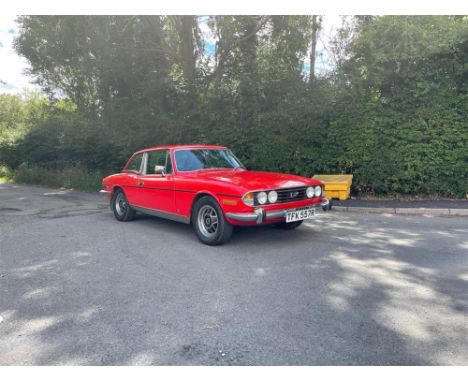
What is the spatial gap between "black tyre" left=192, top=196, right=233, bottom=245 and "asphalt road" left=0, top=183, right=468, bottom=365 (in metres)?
0.20

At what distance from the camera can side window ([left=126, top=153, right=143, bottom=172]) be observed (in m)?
7.22

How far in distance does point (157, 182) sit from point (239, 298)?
137 inches

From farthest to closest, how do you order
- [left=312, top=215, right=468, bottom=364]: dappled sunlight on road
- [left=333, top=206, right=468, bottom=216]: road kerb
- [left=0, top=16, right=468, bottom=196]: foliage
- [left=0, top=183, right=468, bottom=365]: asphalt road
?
[left=0, top=16, right=468, bottom=196]: foliage
[left=333, top=206, right=468, bottom=216]: road kerb
[left=312, top=215, right=468, bottom=364]: dappled sunlight on road
[left=0, top=183, right=468, bottom=365]: asphalt road

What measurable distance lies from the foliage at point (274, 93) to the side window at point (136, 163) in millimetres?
4327

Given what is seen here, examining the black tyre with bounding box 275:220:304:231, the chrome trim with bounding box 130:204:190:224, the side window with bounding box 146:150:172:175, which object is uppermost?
the side window with bounding box 146:150:172:175

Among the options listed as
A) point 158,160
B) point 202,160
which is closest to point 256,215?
point 202,160

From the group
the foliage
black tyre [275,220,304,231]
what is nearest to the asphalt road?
black tyre [275,220,304,231]

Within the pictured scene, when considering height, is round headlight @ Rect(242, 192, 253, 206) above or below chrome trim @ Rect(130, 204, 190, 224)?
above

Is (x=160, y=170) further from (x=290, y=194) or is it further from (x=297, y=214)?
(x=297, y=214)

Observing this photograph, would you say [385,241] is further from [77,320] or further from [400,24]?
[400,24]

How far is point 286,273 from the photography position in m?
4.08

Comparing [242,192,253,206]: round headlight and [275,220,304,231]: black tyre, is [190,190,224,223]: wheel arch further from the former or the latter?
[275,220,304,231]: black tyre

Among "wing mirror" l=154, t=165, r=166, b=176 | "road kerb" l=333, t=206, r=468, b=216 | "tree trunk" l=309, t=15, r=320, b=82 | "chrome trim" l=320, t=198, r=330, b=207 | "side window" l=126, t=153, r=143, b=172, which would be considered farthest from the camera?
"tree trunk" l=309, t=15, r=320, b=82

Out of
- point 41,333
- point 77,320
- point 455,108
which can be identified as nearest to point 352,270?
point 77,320
